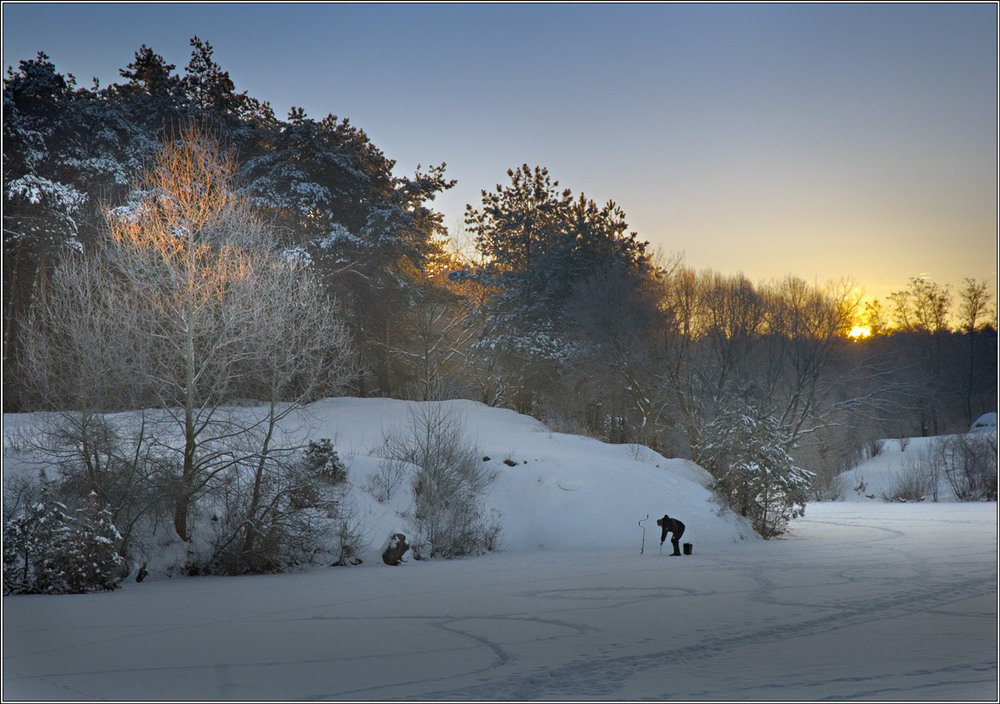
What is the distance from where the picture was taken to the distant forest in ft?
60.6

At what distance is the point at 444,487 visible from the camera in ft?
59.7

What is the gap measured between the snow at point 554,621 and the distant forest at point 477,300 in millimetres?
4447

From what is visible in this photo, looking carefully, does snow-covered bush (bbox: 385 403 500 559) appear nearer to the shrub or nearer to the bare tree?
the shrub

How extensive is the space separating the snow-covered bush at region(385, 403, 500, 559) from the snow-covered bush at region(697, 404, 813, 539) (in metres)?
5.93

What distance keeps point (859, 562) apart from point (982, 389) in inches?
930

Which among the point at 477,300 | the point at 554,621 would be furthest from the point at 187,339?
the point at 477,300

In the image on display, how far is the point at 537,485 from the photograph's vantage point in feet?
65.6

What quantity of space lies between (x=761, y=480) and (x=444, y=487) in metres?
7.78

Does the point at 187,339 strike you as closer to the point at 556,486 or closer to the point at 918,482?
the point at 556,486

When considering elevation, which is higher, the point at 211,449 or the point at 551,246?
the point at 551,246

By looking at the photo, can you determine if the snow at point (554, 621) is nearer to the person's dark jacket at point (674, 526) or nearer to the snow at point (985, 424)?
the person's dark jacket at point (674, 526)

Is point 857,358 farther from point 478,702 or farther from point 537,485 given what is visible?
point 478,702

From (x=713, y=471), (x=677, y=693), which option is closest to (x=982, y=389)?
(x=713, y=471)

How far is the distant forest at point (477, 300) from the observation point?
60.6 feet
